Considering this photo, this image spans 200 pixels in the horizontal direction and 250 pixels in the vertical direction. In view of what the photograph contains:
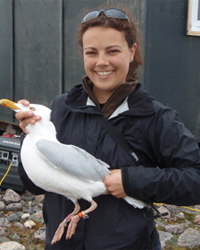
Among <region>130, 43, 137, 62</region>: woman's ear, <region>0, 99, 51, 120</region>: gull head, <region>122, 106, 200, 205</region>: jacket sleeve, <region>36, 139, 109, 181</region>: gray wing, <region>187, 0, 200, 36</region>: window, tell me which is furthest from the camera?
<region>187, 0, 200, 36</region>: window

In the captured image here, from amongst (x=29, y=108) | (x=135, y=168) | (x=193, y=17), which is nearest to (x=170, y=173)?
(x=135, y=168)

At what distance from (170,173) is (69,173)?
65cm

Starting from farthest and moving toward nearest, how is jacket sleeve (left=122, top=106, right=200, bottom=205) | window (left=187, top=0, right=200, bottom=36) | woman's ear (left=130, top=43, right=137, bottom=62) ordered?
window (left=187, top=0, right=200, bottom=36), woman's ear (left=130, top=43, right=137, bottom=62), jacket sleeve (left=122, top=106, right=200, bottom=205)

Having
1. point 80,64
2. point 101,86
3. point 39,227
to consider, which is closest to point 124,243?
point 101,86

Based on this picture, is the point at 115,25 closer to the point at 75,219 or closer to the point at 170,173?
the point at 170,173

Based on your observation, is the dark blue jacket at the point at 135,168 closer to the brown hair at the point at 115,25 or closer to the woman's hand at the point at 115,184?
the woman's hand at the point at 115,184

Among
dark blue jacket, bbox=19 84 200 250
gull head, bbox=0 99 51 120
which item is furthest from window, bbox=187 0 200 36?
gull head, bbox=0 99 51 120

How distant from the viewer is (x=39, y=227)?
3732 mm

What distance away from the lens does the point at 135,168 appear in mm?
1697

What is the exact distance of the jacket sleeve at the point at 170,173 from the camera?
5.44ft

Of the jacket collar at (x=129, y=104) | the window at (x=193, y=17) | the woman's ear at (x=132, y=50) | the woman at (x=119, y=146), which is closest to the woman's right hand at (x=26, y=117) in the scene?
the woman at (x=119, y=146)

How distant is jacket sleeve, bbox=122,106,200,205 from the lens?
1658mm

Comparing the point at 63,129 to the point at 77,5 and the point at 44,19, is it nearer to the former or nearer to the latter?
the point at 77,5

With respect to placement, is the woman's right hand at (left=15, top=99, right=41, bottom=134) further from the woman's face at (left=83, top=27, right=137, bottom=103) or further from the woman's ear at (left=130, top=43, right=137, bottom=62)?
the woman's ear at (left=130, top=43, right=137, bottom=62)
